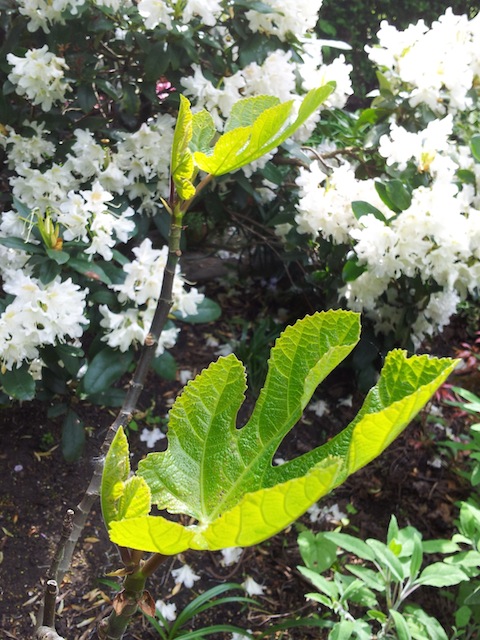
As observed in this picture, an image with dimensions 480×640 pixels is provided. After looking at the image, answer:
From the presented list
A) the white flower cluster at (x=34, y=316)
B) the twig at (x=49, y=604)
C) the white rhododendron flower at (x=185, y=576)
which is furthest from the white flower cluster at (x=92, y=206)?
the twig at (x=49, y=604)

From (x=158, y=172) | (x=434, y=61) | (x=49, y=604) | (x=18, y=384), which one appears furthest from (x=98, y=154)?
(x=49, y=604)

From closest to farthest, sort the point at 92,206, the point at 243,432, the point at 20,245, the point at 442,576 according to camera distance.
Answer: the point at 243,432
the point at 442,576
the point at 20,245
the point at 92,206

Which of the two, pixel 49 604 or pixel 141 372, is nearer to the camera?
pixel 49 604

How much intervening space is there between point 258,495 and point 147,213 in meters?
2.08

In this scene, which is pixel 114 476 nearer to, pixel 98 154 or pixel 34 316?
pixel 34 316

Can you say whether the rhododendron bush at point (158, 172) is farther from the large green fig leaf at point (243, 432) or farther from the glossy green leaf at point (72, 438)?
the large green fig leaf at point (243, 432)

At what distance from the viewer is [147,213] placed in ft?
7.47

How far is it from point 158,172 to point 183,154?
1.76m

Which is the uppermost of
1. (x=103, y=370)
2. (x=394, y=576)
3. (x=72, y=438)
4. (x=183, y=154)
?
(x=183, y=154)

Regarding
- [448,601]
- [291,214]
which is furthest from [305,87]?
[448,601]

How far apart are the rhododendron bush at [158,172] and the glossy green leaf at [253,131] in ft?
3.99

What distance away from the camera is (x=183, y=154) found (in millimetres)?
509

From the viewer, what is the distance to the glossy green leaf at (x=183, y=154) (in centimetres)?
48

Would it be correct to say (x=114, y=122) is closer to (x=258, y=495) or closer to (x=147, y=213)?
(x=147, y=213)
